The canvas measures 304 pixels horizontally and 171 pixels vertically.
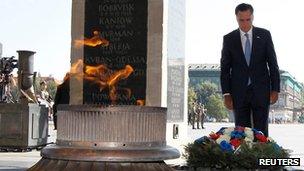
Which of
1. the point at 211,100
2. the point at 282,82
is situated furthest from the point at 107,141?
the point at 282,82

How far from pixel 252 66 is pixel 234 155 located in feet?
4.75

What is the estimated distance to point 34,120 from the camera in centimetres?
1163

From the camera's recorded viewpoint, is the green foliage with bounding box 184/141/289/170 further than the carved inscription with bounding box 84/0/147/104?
No

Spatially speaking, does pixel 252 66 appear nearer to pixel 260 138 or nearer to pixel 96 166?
pixel 260 138

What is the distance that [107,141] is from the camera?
11.3ft

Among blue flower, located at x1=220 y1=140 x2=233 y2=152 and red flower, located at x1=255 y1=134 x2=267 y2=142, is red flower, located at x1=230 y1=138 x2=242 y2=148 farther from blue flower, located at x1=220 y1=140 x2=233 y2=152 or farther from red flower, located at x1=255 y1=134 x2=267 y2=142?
red flower, located at x1=255 y1=134 x2=267 y2=142

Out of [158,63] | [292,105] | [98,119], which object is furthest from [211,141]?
[292,105]

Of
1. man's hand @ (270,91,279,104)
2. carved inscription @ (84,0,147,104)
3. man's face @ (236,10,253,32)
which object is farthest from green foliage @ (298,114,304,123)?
man's face @ (236,10,253,32)

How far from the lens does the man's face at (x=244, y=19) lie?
218 inches

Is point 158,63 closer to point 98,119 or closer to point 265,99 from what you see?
point 265,99

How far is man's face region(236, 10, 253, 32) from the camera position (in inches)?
218

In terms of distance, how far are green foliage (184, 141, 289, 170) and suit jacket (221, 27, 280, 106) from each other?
1.05m

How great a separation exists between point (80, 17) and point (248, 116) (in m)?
6.75

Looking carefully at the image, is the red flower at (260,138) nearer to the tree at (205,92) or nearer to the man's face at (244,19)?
the man's face at (244,19)
